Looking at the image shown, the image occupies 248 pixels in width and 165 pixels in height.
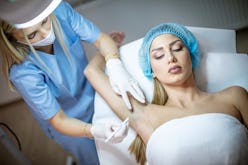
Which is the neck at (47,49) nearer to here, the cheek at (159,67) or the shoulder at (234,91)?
the cheek at (159,67)

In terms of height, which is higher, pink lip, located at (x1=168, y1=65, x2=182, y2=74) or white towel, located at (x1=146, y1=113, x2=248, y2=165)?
pink lip, located at (x1=168, y1=65, x2=182, y2=74)

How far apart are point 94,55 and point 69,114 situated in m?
0.22

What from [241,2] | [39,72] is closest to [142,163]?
[39,72]

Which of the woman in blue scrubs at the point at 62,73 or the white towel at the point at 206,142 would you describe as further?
the woman in blue scrubs at the point at 62,73

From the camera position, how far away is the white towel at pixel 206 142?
699mm

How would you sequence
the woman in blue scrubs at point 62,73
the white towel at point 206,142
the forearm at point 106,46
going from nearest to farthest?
the white towel at point 206,142 → the woman in blue scrubs at point 62,73 → the forearm at point 106,46

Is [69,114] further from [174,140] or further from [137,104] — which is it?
[174,140]

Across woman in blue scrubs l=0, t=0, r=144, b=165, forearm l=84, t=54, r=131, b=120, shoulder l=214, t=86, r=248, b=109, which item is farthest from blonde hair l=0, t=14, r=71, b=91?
shoulder l=214, t=86, r=248, b=109

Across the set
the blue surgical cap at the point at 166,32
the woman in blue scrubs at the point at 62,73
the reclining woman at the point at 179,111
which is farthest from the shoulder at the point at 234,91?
the woman in blue scrubs at the point at 62,73

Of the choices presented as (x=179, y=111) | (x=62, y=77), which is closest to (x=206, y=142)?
(x=179, y=111)

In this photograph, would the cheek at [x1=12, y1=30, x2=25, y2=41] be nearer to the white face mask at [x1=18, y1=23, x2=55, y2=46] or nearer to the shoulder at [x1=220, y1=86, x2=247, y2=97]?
the white face mask at [x1=18, y1=23, x2=55, y2=46]

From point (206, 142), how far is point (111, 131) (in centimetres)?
25

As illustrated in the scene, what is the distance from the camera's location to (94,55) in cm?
102

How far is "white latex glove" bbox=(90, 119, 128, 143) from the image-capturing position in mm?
775
